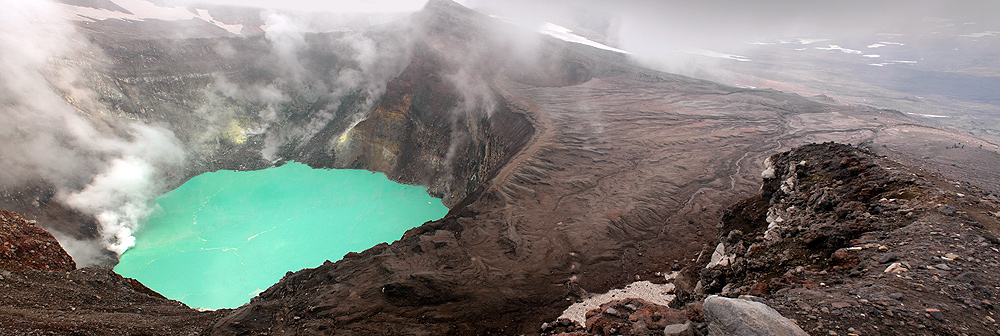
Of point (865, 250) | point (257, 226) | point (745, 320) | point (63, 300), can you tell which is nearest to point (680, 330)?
point (745, 320)

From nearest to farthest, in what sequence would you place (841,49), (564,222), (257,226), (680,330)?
(680,330), (564,222), (257,226), (841,49)

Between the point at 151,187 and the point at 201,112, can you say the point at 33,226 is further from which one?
the point at 201,112

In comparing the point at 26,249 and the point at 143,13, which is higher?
the point at 143,13

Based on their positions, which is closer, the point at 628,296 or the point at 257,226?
the point at 628,296

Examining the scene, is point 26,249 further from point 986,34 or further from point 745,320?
point 986,34

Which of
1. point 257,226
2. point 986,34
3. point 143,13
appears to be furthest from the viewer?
point 986,34

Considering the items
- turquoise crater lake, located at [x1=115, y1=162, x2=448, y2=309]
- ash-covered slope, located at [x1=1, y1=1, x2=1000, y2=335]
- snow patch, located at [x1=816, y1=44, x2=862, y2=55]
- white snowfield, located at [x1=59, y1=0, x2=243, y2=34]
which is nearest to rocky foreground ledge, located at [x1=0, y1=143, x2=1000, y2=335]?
ash-covered slope, located at [x1=1, y1=1, x2=1000, y2=335]

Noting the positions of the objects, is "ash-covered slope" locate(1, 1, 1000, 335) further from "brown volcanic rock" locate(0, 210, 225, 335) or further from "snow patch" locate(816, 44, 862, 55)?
"snow patch" locate(816, 44, 862, 55)

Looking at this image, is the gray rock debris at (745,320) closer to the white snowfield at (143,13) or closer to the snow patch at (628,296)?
the snow patch at (628,296)
